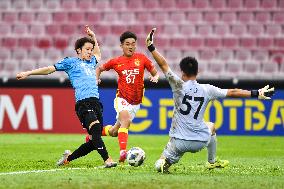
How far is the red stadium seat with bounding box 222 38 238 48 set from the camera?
22.3 m

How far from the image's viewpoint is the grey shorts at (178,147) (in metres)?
8.98

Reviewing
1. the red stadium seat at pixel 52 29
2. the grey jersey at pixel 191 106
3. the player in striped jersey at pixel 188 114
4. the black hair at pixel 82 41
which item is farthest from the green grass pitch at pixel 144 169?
the red stadium seat at pixel 52 29

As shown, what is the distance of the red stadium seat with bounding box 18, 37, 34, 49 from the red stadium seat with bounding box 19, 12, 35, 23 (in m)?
0.82

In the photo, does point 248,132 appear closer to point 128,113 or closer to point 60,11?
point 128,113

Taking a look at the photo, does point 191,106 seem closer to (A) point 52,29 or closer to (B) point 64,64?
(B) point 64,64

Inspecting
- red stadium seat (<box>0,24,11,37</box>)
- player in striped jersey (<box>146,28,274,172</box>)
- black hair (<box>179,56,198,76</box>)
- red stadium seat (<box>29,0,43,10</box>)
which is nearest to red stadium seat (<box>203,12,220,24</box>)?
red stadium seat (<box>29,0,43,10</box>)

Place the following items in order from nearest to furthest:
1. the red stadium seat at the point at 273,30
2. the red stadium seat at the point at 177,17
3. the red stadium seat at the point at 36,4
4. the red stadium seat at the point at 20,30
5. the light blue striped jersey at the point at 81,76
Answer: the light blue striped jersey at the point at 81,76, the red stadium seat at the point at 273,30, the red stadium seat at the point at 177,17, the red stadium seat at the point at 20,30, the red stadium seat at the point at 36,4

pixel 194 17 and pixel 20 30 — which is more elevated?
pixel 194 17

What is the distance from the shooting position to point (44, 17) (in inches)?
932

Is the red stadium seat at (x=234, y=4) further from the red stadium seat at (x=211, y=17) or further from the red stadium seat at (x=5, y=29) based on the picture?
the red stadium seat at (x=5, y=29)

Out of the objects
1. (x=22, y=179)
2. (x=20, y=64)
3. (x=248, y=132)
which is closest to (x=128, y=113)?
(x=22, y=179)

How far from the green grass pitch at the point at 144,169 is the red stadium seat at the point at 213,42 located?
6912mm

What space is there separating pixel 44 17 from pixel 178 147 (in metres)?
15.4

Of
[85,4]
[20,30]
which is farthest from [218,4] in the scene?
[20,30]
